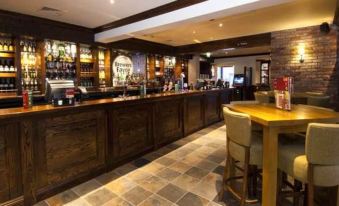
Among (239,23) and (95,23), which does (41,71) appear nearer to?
(95,23)

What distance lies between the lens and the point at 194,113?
550 centimetres

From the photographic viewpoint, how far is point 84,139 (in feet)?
9.39

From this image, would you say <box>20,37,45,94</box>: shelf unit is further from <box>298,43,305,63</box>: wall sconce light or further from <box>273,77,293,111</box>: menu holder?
<box>298,43,305,63</box>: wall sconce light

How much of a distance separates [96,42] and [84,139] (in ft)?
13.2

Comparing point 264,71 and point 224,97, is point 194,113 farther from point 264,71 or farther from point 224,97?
point 264,71

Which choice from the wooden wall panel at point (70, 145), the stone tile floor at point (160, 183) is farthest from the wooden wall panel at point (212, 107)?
the wooden wall panel at point (70, 145)

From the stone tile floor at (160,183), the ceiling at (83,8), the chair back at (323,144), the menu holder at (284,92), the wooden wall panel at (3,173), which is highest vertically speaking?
the ceiling at (83,8)

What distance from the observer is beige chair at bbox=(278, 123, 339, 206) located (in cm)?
157

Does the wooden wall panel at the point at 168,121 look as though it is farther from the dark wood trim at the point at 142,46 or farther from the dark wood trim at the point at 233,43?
the dark wood trim at the point at 233,43

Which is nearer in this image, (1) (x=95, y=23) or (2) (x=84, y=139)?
(2) (x=84, y=139)

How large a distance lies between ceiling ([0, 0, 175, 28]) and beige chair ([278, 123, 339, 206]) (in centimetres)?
327

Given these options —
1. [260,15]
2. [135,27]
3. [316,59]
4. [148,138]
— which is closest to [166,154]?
[148,138]

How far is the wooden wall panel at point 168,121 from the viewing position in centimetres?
419

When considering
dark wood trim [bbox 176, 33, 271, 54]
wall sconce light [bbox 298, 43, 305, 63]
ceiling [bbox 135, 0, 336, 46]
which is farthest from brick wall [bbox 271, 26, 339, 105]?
dark wood trim [bbox 176, 33, 271, 54]
